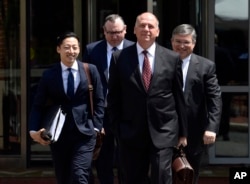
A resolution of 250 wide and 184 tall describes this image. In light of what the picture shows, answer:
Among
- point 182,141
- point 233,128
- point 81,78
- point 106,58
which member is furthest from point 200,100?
point 233,128

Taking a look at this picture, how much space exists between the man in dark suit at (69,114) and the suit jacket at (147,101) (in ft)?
1.71

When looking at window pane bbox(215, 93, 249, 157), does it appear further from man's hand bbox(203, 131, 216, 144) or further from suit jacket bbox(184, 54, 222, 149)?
man's hand bbox(203, 131, 216, 144)

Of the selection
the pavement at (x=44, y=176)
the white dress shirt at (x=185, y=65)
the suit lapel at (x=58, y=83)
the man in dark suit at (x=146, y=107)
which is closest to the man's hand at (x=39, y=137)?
the suit lapel at (x=58, y=83)

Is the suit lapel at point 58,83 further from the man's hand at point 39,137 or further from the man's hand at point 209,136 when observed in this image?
the man's hand at point 209,136

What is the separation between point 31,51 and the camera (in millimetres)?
9578

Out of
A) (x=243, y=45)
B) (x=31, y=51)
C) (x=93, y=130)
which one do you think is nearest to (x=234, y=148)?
(x=243, y=45)

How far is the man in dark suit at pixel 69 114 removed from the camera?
6266mm

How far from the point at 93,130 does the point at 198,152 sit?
947mm

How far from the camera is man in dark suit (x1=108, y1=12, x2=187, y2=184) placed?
18.5 feet

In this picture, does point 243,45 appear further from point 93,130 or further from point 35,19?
point 93,130

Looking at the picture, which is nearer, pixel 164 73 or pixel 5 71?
pixel 164 73

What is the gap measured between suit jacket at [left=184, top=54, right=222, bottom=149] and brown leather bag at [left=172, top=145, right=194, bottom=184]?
469mm

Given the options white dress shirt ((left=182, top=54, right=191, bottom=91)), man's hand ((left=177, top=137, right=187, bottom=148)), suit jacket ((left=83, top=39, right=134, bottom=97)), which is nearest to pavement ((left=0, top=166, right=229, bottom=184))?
suit jacket ((left=83, top=39, right=134, bottom=97))

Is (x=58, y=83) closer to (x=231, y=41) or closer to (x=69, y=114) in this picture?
(x=69, y=114)
